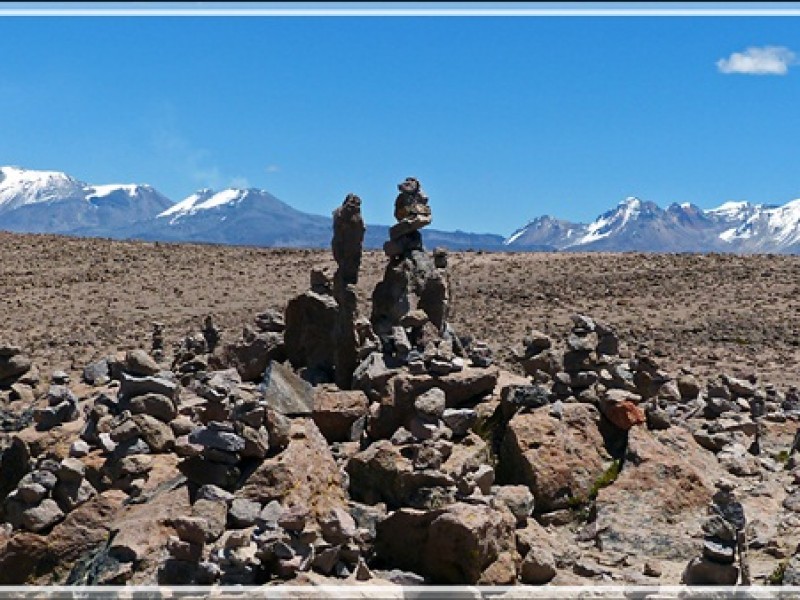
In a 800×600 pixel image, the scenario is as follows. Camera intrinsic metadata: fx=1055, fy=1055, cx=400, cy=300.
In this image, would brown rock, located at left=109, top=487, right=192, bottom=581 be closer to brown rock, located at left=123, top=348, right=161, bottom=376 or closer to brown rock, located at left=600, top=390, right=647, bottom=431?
brown rock, located at left=123, top=348, right=161, bottom=376

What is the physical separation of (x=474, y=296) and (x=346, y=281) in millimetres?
34410

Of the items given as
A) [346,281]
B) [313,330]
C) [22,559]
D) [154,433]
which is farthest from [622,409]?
[22,559]

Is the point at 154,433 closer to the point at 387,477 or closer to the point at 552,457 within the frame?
the point at 387,477

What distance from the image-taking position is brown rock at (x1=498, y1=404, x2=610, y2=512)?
51.0ft

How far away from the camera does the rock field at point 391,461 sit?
11688 mm

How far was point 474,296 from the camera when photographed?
54.4 meters

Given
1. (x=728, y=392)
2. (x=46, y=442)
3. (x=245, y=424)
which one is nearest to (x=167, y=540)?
(x=245, y=424)

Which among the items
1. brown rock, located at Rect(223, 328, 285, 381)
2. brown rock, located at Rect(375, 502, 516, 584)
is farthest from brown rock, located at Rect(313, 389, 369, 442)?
brown rock, located at Rect(375, 502, 516, 584)

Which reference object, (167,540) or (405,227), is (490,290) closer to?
(405,227)

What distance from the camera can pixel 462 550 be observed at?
37.8 feet

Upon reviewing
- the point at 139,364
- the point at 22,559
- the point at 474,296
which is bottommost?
the point at 22,559

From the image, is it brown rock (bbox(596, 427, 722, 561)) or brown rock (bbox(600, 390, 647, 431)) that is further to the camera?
brown rock (bbox(600, 390, 647, 431))

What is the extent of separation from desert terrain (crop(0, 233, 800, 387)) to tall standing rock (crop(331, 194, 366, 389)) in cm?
1484

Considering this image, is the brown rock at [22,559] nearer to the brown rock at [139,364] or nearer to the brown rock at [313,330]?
the brown rock at [139,364]
